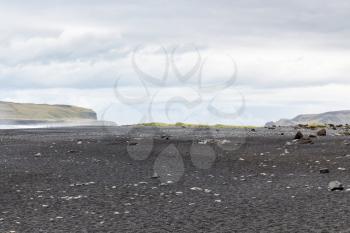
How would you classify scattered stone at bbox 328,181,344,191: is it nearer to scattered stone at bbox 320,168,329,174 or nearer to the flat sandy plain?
the flat sandy plain

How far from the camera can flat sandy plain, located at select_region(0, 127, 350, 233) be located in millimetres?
12000

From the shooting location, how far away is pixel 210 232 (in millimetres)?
11055

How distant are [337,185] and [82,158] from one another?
13.8m

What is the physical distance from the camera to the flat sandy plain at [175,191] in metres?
12.0

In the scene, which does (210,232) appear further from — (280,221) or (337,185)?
(337,185)

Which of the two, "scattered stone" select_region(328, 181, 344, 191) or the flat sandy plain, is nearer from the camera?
the flat sandy plain

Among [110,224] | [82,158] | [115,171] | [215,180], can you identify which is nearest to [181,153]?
[82,158]

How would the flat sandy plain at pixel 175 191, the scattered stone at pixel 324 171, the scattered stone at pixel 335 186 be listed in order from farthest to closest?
the scattered stone at pixel 324 171 < the scattered stone at pixel 335 186 < the flat sandy plain at pixel 175 191

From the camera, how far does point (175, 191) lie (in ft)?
53.3

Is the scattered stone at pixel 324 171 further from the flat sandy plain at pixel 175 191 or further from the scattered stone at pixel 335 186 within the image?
the scattered stone at pixel 335 186

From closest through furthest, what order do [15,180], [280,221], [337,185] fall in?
[280,221] < [337,185] < [15,180]

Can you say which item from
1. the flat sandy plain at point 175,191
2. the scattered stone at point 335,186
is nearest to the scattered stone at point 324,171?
the flat sandy plain at point 175,191

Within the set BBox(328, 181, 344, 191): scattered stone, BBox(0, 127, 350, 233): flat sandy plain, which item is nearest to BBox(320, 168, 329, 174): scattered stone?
BBox(0, 127, 350, 233): flat sandy plain

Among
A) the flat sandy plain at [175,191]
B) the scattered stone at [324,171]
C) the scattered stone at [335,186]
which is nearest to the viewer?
the flat sandy plain at [175,191]
